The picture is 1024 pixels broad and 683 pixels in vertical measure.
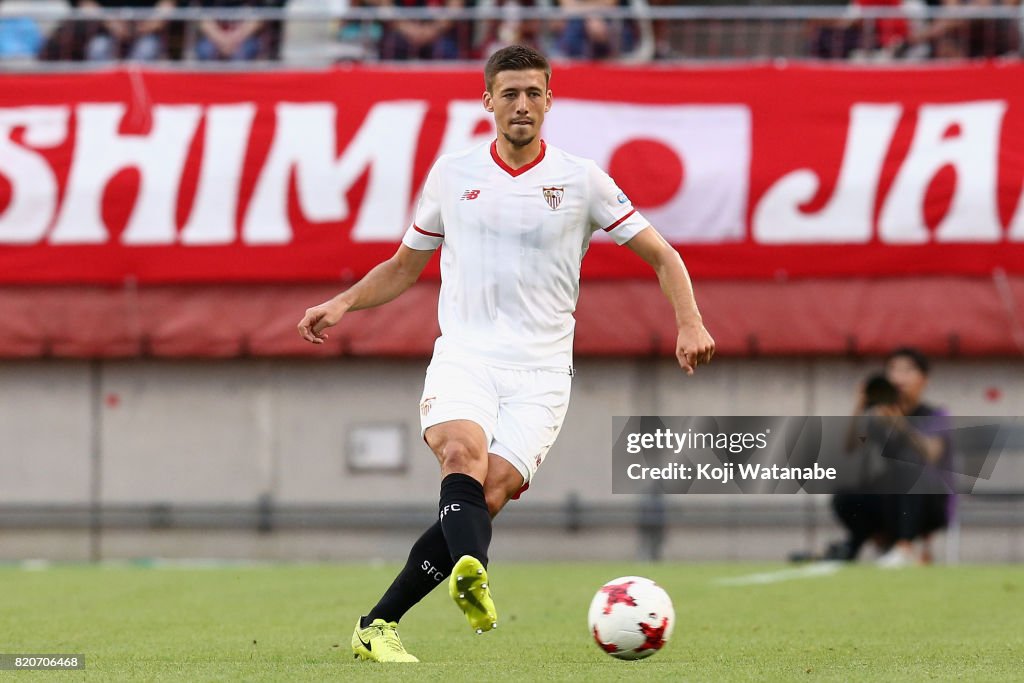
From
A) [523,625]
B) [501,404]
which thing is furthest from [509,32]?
[501,404]

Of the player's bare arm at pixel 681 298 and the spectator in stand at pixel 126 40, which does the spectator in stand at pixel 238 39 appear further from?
the player's bare arm at pixel 681 298

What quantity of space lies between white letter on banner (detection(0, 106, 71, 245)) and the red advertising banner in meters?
0.02

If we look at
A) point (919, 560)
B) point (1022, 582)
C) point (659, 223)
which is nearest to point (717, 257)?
point (659, 223)

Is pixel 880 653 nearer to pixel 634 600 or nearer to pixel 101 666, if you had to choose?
pixel 634 600

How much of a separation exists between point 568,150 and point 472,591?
10074mm

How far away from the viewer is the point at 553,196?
→ 7.02m

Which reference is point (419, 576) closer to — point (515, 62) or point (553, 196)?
point (553, 196)

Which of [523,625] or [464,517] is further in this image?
[523,625]

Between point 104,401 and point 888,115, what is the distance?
7469mm

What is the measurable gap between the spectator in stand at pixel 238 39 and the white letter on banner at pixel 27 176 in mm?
1543

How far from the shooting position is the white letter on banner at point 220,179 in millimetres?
15945

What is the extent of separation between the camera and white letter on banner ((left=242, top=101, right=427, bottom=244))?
1589cm

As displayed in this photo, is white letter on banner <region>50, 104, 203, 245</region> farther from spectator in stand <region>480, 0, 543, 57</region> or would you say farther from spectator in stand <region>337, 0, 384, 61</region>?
spectator in stand <region>480, 0, 543, 57</region>

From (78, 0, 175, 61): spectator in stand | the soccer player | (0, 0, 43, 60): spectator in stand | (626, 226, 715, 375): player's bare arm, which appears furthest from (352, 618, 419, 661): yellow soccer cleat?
(0, 0, 43, 60): spectator in stand
